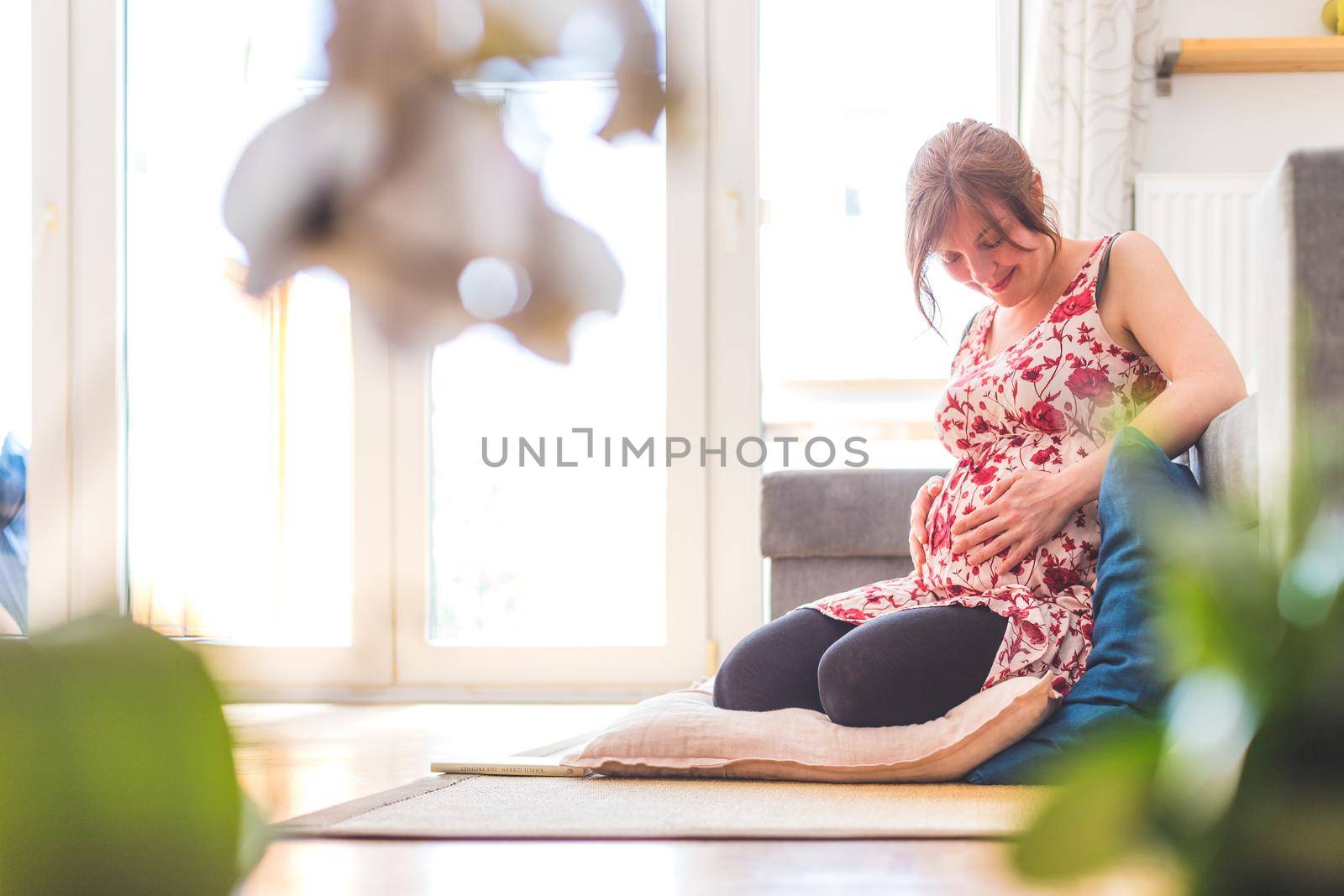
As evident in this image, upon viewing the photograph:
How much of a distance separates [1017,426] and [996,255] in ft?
0.71

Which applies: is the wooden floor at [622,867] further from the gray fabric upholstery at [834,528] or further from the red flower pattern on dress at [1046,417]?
the gray fabric upholstery at [834,528]

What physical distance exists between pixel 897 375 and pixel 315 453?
2624mm

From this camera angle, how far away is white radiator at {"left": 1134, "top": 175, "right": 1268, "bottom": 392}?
2.66 m

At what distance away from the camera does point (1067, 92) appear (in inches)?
104

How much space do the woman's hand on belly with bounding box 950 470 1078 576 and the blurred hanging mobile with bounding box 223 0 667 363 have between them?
4.24 feet

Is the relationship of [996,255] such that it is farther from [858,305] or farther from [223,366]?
[223,366]

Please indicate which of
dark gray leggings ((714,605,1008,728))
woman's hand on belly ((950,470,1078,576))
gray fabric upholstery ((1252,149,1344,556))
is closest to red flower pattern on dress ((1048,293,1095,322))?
woman's hand on belly ((950,470,1078,576))

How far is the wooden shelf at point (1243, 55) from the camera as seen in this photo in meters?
2.64

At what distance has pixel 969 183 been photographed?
1.48 m

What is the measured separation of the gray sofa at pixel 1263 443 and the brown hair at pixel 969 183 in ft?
1.14

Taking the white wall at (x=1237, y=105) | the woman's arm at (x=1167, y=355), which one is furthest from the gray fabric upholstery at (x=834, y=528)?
the white wall at (x=1237, y=105)

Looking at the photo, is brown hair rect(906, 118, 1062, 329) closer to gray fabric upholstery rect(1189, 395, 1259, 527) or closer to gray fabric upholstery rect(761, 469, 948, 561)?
gray fabric upholstery rect(1189, 395, 1259, 527)

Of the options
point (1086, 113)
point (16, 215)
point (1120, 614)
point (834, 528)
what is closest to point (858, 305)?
point (1086, 113)

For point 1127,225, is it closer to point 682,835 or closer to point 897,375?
point 897,375
